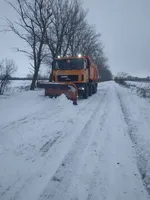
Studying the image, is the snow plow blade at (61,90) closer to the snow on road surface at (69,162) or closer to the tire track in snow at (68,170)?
the snow on road surface at (69,162)

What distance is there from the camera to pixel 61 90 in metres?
13.0

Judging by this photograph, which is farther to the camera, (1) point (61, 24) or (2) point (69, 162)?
(1) point (61, 24)

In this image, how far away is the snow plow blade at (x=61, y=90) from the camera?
12578 millimetres

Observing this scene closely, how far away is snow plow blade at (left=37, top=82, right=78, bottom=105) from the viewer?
495 inches

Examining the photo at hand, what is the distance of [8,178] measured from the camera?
3430 mm

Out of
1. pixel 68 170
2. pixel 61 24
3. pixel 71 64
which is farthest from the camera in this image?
pixel 61 24

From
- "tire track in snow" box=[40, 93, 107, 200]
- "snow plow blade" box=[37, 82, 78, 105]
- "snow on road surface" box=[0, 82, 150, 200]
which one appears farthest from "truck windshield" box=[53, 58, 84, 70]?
"tire track in snow" box=[40, 93, 107, 200]

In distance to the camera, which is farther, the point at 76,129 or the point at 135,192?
the point at 76,129

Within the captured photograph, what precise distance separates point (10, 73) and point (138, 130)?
20.7 metres

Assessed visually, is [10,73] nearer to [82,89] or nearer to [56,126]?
[82,89]

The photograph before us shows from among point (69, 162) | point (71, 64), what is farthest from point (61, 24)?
point (69, 162)

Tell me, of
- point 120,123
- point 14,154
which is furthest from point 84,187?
point 120,123

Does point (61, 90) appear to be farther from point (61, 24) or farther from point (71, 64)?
point (61, 24)

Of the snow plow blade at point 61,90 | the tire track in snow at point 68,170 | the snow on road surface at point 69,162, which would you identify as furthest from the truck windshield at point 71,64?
the tire track in snow at point 68,170
